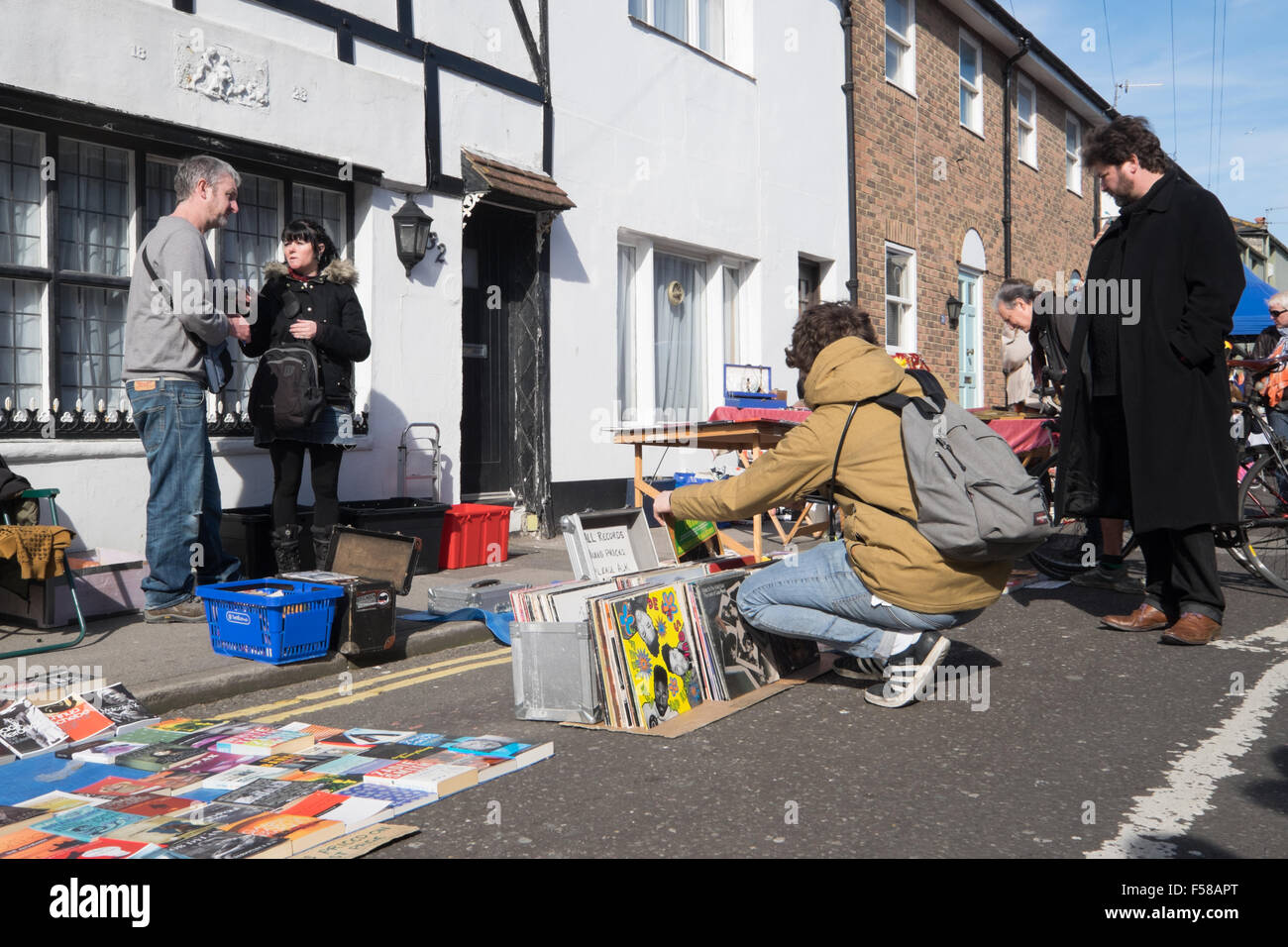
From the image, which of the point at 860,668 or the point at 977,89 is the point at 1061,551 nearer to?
the point at 860,668

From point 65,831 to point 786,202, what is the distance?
11745 millimetres

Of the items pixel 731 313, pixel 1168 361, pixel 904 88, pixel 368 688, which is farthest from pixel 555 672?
pixel 904 88

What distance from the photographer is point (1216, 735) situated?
4184mm

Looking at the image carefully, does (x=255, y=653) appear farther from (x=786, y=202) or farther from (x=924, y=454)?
(x=786, y=202)

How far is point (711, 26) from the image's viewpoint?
12.8 meters

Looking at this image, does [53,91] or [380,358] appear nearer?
[53,91]

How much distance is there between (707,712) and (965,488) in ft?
4.39

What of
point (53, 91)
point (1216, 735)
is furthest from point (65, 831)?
point (53, 91)

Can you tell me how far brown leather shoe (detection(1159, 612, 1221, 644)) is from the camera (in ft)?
18.6

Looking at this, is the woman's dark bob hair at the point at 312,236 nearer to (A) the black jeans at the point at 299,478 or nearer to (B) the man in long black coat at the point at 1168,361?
(A) the black jeans at the point at 299,478

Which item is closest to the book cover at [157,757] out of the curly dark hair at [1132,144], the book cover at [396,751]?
the book cover at [396,751]

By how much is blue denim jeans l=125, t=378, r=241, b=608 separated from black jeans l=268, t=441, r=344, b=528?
610 mm
